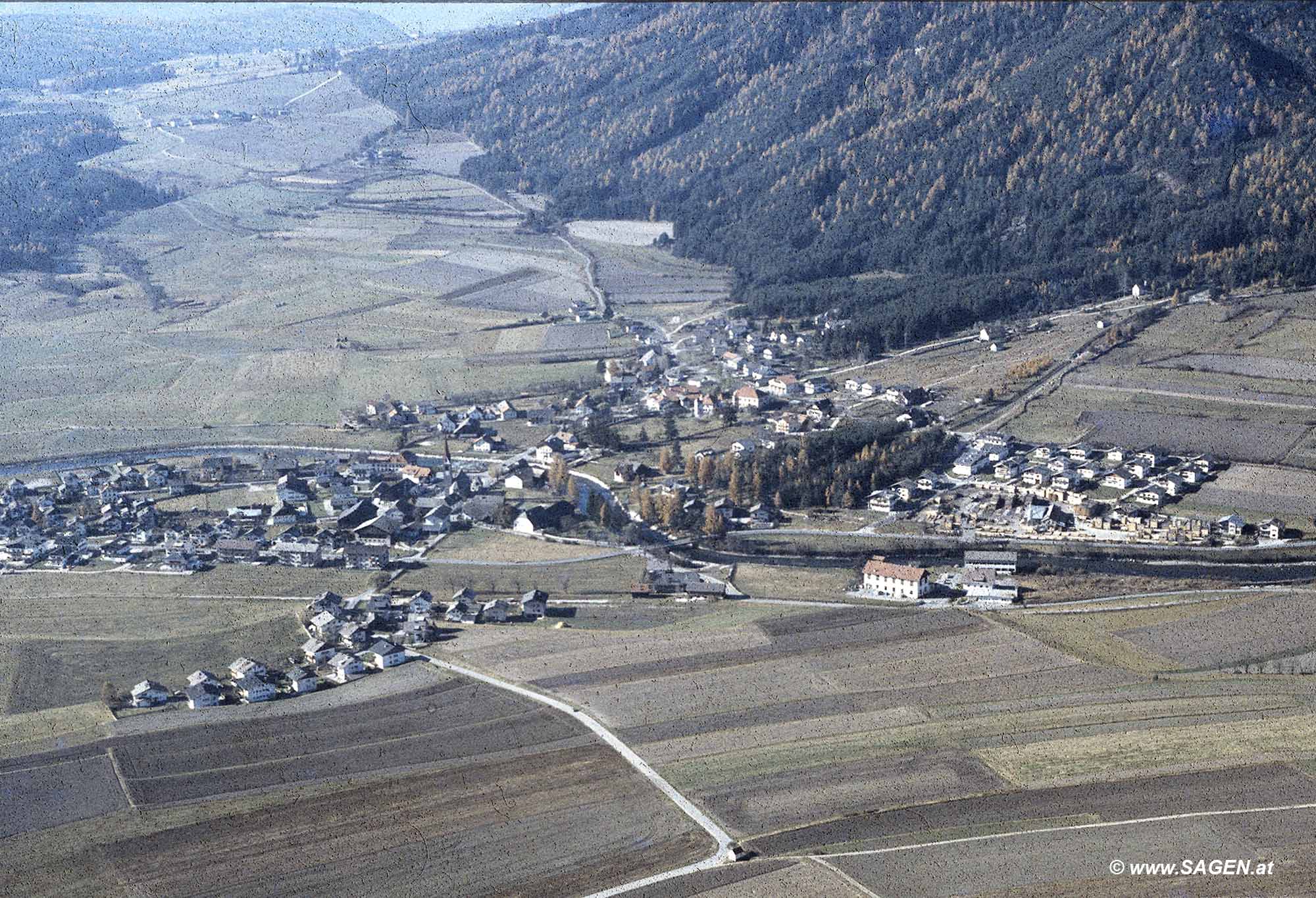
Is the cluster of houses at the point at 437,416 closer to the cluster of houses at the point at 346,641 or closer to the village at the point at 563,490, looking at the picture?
the village at the point at 563,490

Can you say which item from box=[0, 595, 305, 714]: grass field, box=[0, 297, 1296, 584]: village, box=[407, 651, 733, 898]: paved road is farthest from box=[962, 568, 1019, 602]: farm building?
box=[0, 595, 305, 714]: grass field

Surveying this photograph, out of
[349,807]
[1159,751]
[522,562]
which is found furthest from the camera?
[522,562]

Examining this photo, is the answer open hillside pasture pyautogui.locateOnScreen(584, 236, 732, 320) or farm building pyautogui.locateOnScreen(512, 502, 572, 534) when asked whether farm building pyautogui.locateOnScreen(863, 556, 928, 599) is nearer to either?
farm building pyautogui.locateOnScreen(512, 502, 572, 534)

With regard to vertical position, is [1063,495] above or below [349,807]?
above

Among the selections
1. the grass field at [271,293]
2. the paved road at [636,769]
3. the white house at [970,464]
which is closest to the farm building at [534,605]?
the paved road at [636,769]

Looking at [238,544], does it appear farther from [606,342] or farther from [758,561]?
[606,342]

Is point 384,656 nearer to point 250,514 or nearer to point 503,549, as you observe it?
point 503,549

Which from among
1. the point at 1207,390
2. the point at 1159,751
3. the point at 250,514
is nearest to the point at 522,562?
the point at 250,514
